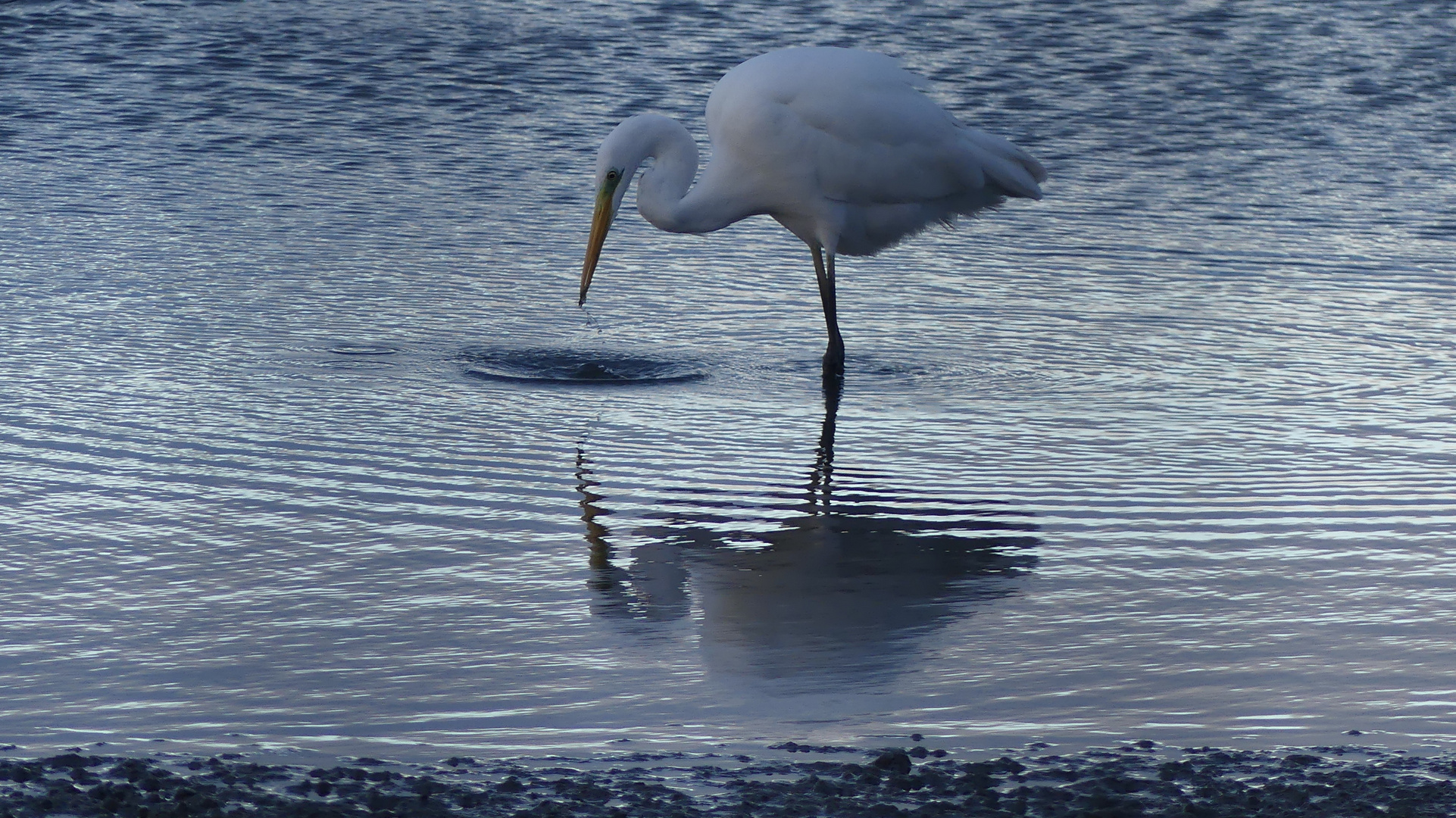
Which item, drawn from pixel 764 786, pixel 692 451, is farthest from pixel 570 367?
pixel 764 786

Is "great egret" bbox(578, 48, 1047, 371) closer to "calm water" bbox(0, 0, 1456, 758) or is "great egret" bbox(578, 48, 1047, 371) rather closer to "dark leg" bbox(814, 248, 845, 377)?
"dark leg" bbox(814, 248, 845, 377)

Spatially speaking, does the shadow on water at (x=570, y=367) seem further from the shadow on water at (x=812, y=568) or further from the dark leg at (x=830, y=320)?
the shadow on water at (x=812, y=568)

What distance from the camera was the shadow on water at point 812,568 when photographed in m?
5.09

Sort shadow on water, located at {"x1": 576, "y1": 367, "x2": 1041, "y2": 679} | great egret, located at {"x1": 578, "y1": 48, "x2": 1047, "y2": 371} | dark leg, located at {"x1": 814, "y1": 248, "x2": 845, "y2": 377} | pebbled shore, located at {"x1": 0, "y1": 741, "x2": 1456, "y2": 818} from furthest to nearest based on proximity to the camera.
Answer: great egret, located at {"x1": 578, "y1": 48, "x2": 1047, "y2": 371}, dark leg, located at {"x1": 814, "y1": 248, "x2": 845, "y2": 377}, shadow on water, located at {"x1": 576, "y1": 367, "x2": 1041, "y2": 679}, pebbled shore, located at {"x1": 0, "y1": 741, "x2": 1456, "y2": 818}

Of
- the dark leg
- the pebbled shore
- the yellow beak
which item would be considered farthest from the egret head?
the pebbled shore

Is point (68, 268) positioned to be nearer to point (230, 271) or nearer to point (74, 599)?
point (230, 271)

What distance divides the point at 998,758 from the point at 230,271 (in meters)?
6.29

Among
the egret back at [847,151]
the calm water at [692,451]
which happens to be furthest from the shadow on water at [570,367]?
the egret back at [847,151]

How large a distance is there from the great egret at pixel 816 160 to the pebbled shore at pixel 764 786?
13.8 feet

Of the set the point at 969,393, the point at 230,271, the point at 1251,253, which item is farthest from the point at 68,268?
the point at 1251,253

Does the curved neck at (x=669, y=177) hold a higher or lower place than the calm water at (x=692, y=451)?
higher

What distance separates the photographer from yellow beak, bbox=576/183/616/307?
27.8 feet

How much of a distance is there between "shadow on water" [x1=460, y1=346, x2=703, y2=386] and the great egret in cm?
32

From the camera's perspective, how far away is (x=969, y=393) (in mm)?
7902
